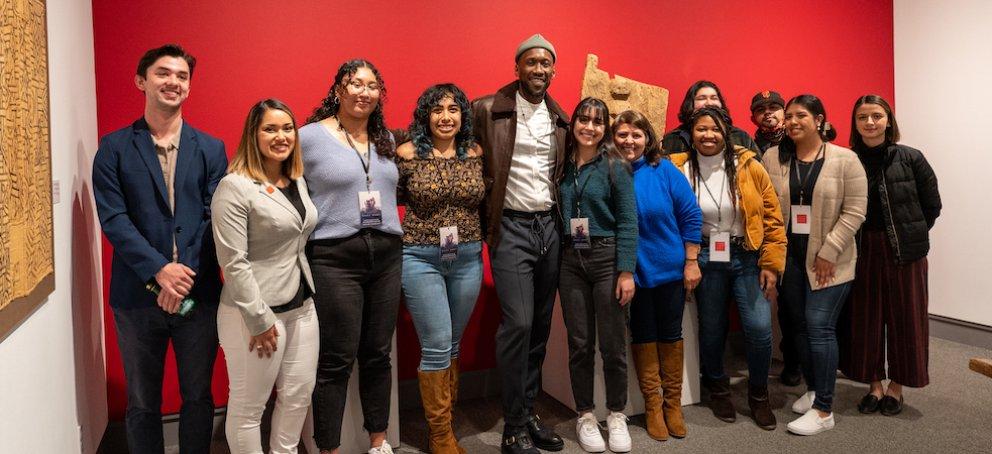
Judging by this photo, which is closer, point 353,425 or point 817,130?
point 353,425

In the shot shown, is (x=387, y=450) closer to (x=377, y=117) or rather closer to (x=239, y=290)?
(x=239, y=290)

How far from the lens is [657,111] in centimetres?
385

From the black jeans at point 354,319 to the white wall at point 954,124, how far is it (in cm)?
408

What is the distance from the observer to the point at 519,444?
2623mm

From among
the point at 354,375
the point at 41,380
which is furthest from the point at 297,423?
the point at 41,380

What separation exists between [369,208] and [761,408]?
6.77 ft

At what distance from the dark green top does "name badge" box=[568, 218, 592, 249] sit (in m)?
0.04

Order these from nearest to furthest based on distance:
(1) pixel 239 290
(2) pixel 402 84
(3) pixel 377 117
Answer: (1) pixel 239 290 < (3) pixel 377 117 < (2) pixel 402 84

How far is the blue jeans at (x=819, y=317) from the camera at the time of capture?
2928 millimetres

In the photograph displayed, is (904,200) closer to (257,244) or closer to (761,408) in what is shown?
(761,408)

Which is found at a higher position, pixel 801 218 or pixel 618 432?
pixel 801 218

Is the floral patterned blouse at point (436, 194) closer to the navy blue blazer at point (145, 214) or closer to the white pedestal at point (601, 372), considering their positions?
the navy blue blazer at point (145, 214)

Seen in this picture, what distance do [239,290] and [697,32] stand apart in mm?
3284

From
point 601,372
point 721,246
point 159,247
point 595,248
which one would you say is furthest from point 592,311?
point 159,247
